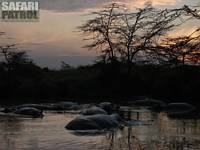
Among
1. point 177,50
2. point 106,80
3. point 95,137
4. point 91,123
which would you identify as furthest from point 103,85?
point 177,50

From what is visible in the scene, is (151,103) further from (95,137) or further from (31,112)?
(95,137)

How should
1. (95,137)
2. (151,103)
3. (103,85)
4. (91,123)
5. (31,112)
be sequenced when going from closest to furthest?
(95,137), (91,123), (31,112), (151,103), (103,85)

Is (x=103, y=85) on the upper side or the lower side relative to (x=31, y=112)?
lower

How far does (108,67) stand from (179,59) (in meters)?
33.9

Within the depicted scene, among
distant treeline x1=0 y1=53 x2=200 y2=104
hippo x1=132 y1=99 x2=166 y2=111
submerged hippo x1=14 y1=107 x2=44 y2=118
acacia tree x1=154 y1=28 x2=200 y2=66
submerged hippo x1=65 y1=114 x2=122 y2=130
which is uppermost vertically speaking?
acacia tree x1=154 y1=28 x2=200 y2=66

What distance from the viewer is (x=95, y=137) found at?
44.6 ft

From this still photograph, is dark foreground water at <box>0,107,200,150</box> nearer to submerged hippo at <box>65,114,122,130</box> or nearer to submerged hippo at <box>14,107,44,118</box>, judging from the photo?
submerged hippo at <box>65,114,122,130</box>

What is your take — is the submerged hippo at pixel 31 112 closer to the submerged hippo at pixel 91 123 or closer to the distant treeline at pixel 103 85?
the submerged hippo at pixel 91 123

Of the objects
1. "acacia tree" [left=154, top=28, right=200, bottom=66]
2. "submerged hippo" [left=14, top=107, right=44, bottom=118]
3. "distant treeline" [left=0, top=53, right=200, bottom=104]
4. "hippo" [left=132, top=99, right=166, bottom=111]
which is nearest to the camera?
"acacia tree" [left=154, top=28, right=200, bottom=66]

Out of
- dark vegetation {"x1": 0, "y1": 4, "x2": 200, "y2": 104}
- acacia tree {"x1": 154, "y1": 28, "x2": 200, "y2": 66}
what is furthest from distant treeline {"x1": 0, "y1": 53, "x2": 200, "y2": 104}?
acacia tree {"x1": 154, "y1": 28, "x2": 200, "y2": 66}

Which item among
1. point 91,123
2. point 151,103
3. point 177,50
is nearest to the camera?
point 177,50

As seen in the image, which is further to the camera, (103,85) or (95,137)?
(103,85)

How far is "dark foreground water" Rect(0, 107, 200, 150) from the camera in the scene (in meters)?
12.0

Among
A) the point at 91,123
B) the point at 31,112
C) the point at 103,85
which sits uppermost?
the point at 91,123
